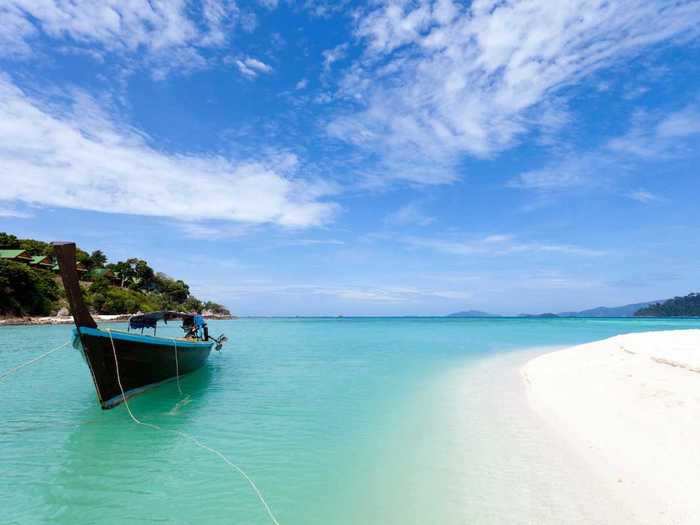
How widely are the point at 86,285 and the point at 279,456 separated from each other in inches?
3317

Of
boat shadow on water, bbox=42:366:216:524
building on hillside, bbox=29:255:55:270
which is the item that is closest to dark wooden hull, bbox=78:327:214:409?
boat shadow on water, bbox=42:366:216:524

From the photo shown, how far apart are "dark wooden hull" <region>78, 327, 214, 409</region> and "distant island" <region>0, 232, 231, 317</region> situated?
163 feet

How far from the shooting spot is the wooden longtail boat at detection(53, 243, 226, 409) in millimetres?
8695

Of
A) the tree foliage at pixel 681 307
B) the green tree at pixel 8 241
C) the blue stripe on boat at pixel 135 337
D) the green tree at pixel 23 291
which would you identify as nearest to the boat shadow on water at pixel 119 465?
the blue stripe on boat at pixel 135 337

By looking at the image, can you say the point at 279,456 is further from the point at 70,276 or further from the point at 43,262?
the point at 43,262

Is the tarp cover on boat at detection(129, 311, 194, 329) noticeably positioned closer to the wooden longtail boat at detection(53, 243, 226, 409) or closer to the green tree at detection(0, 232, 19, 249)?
the wooden longtail boat at detection(53, 243, 226, 409)

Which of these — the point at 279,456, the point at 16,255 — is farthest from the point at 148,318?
the point at 16,255

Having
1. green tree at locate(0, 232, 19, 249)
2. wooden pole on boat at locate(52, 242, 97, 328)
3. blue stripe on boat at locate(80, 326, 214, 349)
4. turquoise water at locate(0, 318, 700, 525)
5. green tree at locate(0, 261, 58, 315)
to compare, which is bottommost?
turquoise water at locate(0, 318, 700, 525)

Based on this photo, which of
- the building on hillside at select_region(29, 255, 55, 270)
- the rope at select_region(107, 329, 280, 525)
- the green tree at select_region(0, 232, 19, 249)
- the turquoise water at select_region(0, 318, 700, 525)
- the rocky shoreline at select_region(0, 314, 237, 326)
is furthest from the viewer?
the green tree at select_region(0, 232, 19, 249)

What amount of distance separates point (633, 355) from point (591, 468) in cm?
1055

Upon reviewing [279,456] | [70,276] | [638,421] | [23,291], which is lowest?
[279,456]

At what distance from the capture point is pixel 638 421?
7422mm

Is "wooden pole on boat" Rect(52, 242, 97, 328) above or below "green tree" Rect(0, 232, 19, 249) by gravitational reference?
below

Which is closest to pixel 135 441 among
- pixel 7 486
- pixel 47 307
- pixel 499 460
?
pixel 7 486
